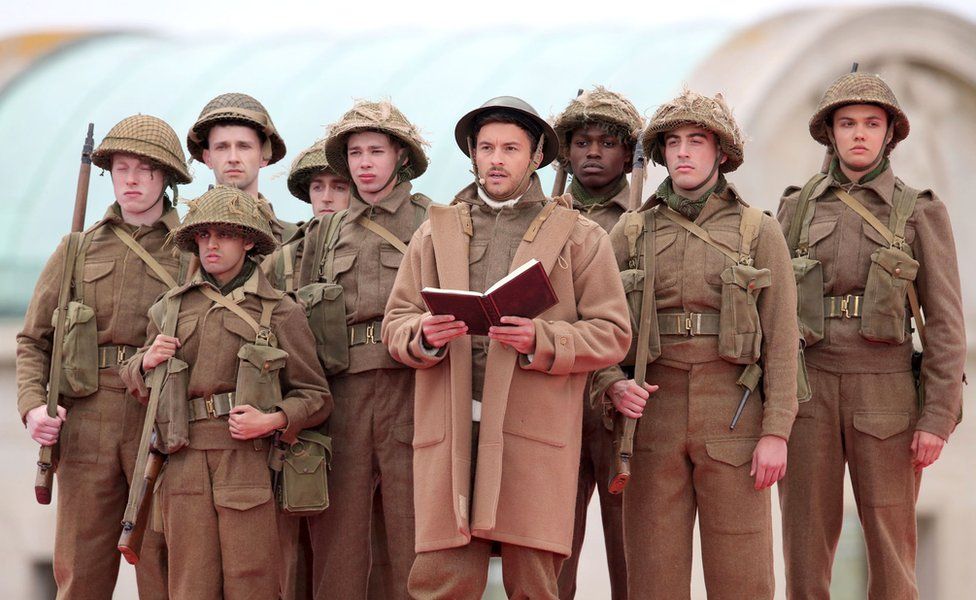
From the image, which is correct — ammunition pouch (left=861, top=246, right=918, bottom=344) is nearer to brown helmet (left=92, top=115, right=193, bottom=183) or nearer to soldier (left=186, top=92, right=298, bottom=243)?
soldier (left=186, top=92, right=298, bottom=243)

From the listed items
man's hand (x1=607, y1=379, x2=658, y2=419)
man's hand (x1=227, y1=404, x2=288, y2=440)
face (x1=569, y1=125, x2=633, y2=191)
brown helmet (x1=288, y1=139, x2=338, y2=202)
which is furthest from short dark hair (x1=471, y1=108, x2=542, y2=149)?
brown helmet (x1=288, y1=139, x2=338, y2=202)

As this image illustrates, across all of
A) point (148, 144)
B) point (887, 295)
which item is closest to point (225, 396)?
point (148, 144)

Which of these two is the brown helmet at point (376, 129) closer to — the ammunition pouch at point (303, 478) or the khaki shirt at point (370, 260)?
the khaki shirt at point (370, 260)

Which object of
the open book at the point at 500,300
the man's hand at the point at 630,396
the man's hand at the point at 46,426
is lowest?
the man's hand at the point at 46,426

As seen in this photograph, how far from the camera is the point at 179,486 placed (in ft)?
25.7

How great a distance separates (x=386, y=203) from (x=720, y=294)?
5.81ft

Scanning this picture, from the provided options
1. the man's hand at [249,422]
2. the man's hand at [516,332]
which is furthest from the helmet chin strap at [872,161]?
the man's hand at [249,422]

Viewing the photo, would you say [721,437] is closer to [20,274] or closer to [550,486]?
[550,486]

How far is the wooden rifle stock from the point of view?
7770mm

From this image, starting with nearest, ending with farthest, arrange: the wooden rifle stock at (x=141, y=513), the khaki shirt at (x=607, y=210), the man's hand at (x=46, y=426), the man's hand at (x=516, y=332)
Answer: the man's hand at (x=516, y=332) → the wooden rifle stock at (x=141, y=513) → the man's hand at (x=46, y=426) → the khaki shirt at (x=607, y=210)

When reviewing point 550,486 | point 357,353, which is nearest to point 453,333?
point 550,486

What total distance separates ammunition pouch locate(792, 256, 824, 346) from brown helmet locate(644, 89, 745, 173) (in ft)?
1.99

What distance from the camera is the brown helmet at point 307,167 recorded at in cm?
995

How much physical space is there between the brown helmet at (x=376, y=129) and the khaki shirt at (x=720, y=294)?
4.57 feet
